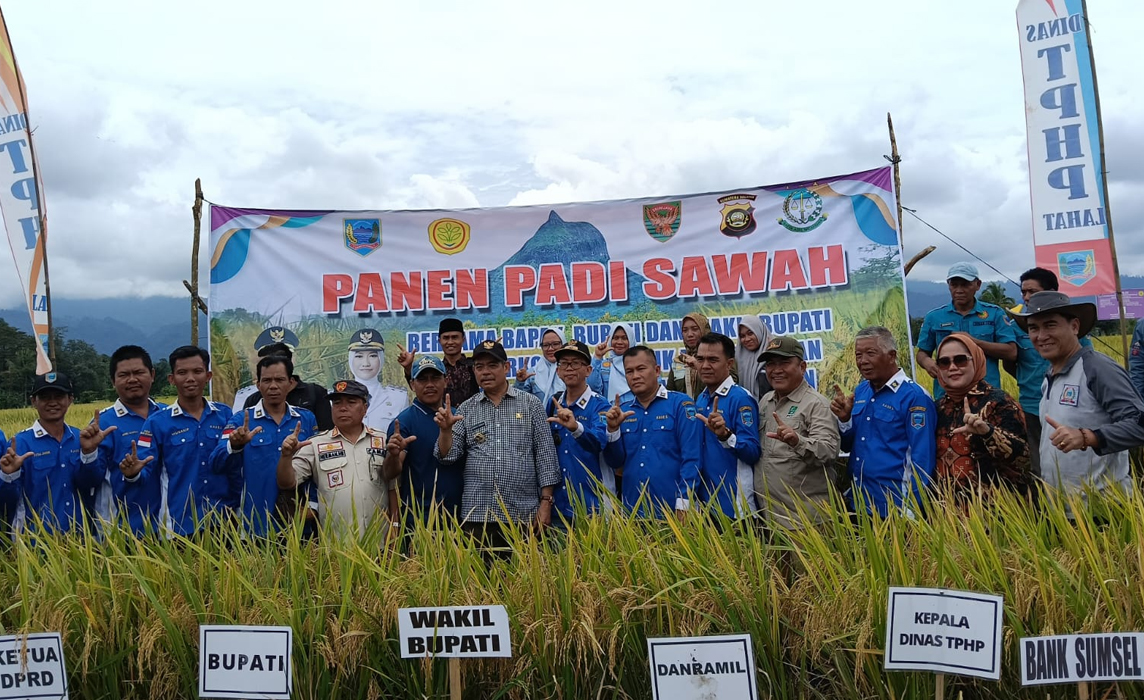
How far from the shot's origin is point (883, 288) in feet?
23.2

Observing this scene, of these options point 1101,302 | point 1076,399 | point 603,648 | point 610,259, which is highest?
point 610,259

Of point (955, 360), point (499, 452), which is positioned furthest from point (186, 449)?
point (955, 360)

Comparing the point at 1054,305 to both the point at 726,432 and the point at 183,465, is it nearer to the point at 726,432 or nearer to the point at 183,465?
the point at 726,432

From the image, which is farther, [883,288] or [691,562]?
[883,288]

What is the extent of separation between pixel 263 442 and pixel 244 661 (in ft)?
7.20

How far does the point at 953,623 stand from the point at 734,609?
2.37 feet

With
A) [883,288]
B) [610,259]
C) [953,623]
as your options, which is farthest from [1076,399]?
[610,259]

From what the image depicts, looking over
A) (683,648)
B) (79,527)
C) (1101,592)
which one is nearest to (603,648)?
(683,648)

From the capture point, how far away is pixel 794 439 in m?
4.40

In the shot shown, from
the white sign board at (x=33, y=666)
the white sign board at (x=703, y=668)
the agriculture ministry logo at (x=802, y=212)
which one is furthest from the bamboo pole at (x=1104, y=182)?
the white sign board at (x=33, y=666)

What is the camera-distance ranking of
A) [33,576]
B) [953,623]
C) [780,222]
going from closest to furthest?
1. [953,623]
2. [33,576]
3. [780,222]

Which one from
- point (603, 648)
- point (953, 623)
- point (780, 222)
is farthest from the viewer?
point (780, 222)

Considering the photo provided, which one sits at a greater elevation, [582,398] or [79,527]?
[582,398]

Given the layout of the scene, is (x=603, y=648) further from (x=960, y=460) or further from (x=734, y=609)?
(x=960, y=460)
